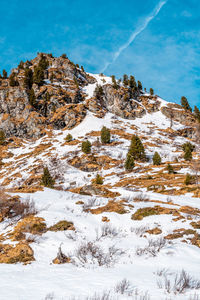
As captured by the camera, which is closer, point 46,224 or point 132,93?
point 46,224

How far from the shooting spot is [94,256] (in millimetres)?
6320

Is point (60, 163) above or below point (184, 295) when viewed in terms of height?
above

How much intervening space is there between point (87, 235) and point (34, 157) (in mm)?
51427

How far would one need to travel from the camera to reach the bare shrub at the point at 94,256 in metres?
6.04

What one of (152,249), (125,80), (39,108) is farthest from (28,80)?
(152,249)

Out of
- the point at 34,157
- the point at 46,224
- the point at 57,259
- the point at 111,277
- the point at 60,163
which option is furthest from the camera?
the point at 34,157

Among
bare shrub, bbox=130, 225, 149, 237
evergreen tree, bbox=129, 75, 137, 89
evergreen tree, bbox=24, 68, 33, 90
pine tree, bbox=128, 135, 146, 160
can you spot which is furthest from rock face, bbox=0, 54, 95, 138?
bare shrub, bbox=130, 225, 149, 237

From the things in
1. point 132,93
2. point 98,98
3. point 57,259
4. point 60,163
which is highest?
point 132,93

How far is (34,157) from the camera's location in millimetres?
55688

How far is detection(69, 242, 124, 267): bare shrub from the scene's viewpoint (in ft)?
19.8

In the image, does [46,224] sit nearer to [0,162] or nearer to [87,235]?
[87,235]

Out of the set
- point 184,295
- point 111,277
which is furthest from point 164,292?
point 111,277

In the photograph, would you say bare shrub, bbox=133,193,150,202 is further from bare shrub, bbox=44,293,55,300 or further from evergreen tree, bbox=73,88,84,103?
evergreen tree, bbox=73,88,84,103

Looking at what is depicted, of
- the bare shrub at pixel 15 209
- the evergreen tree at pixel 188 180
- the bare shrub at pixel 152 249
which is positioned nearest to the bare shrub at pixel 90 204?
the bare shrub at pixel 15 209
